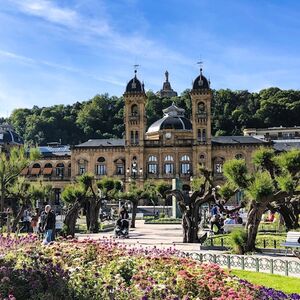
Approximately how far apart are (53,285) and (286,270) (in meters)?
7.48

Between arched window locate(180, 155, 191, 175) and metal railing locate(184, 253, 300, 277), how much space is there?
6244 centimetres

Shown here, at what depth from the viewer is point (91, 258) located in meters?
11.8

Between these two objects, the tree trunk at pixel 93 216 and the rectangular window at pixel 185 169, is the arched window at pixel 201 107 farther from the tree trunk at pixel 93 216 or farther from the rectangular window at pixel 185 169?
the tree trunk at pixel 93 216

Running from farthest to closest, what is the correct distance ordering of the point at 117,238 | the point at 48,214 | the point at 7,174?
the point at 7,174, the point at 117,238, the point at 48,214

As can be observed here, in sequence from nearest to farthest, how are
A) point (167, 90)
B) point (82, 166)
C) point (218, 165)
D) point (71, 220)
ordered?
point (71, 220) → point (218, 165) → point (82, 166) → point (167, 90)

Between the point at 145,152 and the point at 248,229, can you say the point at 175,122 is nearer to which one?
the point at 145,152

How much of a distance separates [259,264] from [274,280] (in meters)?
1.97

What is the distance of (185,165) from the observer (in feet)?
259

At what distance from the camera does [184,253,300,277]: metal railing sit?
1384 cm

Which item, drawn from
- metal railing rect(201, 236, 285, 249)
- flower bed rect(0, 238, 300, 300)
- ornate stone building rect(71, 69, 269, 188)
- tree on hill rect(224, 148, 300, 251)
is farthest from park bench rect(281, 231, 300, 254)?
ornate stone building rect(71, 69, 269, 188)

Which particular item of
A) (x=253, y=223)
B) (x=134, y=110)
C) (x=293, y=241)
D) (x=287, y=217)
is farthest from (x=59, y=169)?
(x=293, y=241)

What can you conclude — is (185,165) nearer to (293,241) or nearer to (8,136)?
(8,136)

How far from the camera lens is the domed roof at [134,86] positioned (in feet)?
267

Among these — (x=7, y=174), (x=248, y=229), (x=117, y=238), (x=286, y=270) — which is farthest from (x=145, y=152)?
(x=286, y=270)
